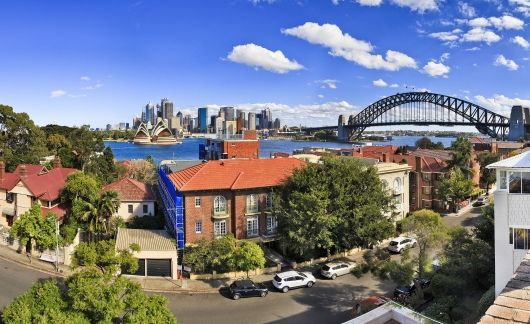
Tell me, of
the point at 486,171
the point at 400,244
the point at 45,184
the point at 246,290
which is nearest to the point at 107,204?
the point at 45,184

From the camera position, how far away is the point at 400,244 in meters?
40.5

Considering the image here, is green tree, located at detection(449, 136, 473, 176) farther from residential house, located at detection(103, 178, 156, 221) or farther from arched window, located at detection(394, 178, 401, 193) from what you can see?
residential house, located at detection(103, 178, 156, 221)

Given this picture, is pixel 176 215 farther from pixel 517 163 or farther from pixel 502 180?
pixel 517 163

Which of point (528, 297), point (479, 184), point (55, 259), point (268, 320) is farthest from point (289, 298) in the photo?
point (479, 184)

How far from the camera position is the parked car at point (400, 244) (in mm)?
40250

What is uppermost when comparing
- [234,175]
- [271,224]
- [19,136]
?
[19,136]

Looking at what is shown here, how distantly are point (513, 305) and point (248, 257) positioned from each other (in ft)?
81.0

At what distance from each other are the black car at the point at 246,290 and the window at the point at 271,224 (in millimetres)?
8497

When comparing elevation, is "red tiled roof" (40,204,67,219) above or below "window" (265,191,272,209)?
below

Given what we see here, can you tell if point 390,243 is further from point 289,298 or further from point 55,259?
point 55,259

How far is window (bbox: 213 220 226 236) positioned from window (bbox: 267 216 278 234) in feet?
13.8

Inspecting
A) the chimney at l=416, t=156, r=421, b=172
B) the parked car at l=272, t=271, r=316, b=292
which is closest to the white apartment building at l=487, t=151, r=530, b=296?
the parked car at l=272, t=271, r=316, b=292

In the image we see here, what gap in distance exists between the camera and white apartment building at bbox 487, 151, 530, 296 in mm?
18844

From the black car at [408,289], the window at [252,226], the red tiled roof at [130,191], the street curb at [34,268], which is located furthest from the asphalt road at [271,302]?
the red tiled roof at [130,191]
